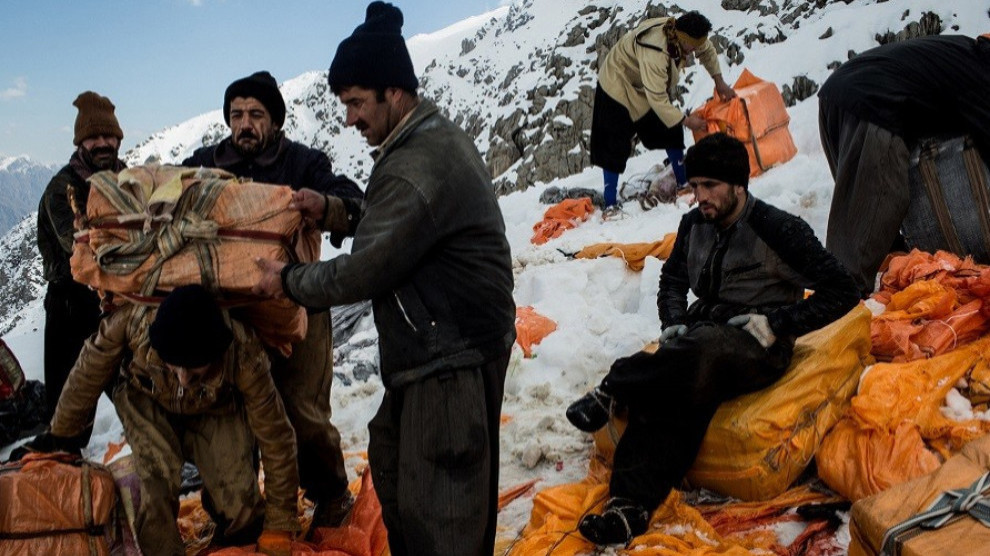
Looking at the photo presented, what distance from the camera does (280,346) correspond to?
96.7 inches

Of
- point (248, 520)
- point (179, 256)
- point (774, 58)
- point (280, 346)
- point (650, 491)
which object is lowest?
point (650, 491)

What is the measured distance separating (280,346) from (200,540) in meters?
0.96

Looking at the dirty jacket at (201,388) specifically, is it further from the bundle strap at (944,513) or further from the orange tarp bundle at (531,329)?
the orange tarp bundle at (531,329)

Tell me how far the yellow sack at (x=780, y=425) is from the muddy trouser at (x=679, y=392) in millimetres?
67

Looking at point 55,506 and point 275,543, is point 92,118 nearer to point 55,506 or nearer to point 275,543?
point 55,506

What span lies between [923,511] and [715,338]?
3.38 ft

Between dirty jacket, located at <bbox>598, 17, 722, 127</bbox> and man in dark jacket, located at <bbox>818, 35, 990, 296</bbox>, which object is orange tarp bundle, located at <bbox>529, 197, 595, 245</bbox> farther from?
man in dark jacket, located at <bbox>818, 35, 990, 296</bbox>

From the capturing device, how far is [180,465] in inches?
92.2

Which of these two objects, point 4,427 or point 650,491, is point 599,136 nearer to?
point 650,491

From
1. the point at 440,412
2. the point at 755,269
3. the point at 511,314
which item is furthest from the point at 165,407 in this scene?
the point at 755,269

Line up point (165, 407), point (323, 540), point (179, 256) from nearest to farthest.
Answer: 1. point (179, 256)
2. point (165, 407)
3. point (323, 540)

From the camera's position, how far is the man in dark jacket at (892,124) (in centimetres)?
360

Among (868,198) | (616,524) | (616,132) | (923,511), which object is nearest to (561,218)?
(616,132)

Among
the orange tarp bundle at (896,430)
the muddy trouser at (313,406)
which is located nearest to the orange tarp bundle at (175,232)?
the muddy trouser at (313,406)
